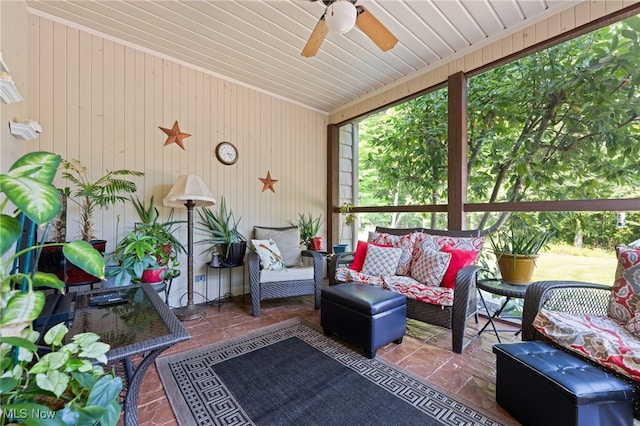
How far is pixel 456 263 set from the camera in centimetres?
241

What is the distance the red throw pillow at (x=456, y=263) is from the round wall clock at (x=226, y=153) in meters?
2.85

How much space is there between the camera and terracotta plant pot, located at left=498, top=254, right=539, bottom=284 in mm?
2240

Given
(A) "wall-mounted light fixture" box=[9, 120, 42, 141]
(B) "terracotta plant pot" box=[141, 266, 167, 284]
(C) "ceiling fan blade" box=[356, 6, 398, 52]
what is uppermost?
(C) "ceiling fan blade" box=[356, 6, 398, 52]

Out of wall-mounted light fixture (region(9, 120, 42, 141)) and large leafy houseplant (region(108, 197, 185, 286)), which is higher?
wall-mounted light fixture (region(9, 120, 42, 141))

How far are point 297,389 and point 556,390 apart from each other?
1.36 m

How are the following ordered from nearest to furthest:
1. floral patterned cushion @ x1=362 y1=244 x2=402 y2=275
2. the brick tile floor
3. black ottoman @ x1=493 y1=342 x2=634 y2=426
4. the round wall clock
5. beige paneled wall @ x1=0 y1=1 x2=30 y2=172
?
black ottoman @ x1=493 y1=342 x2=634 y2=426 < the brick tile floor < beige paneled wall @ x1=0 y1=1 x2=30 y2=172 < floral patterned cushion @ x1=362 y1=244 x2=402 y2=275 < the round wall clock

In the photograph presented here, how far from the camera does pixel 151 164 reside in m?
3.02

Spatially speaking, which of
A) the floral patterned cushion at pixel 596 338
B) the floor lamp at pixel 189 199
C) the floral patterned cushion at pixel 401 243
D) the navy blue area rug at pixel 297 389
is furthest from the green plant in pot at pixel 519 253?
the floor lamp at pixel 189 199

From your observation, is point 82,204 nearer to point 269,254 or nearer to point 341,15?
point 269,254

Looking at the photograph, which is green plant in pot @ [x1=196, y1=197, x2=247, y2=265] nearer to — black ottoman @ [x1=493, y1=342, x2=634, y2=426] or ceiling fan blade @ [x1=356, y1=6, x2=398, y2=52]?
ceiling fan blade @ [x1=356, y1=6, x2=398, y2=52]

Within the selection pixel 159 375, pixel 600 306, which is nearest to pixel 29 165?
pixel 159 375

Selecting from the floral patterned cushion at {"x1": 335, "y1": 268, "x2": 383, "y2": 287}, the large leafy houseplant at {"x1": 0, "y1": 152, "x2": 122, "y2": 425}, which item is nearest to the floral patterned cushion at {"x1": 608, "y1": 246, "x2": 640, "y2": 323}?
the floral patterned cushion at {"x1": 335, "y1": 268, "x2": 383, "y2": 287}

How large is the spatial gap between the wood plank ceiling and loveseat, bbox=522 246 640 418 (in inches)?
87.6

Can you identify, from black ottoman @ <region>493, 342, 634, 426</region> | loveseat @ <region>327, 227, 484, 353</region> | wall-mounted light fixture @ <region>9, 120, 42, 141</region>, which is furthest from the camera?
loveseat @ <region>327, 227, 484, 353</region>
